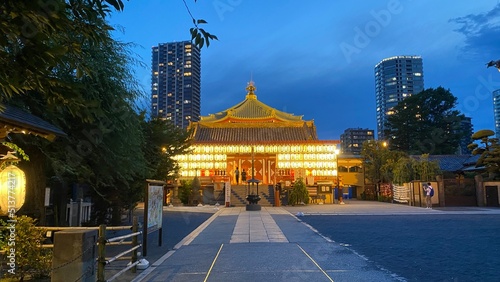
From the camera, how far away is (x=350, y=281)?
6.52 m

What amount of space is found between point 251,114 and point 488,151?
25.2 metres

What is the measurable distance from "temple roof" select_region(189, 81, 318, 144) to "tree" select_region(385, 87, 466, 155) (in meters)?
11.8

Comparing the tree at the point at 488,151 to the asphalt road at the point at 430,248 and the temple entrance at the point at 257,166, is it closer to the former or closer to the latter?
the asphalt road at the point at 430,248

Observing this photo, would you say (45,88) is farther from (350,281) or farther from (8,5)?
(350,281)

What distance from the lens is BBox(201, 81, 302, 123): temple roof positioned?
148ft

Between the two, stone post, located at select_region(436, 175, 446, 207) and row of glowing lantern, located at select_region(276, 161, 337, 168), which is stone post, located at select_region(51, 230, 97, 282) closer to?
stone post, located at select_region(436, 175, 446, 207)

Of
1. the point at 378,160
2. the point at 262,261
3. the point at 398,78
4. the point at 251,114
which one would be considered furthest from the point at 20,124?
the point at 398,78

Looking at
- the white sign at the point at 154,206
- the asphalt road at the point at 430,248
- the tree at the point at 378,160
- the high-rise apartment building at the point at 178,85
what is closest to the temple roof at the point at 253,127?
the tree at the point at 378,160

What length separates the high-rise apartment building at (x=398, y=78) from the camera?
299ft

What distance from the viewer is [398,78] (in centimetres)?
9381

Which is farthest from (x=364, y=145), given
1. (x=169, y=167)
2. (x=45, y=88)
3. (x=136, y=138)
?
(x=45, y=88)

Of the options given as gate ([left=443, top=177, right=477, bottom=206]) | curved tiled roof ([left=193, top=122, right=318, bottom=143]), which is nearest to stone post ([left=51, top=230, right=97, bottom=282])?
gate ([left=443, top=177, right=477, bottom=206])

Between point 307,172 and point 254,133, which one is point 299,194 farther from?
point 254,133

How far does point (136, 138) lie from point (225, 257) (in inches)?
169
